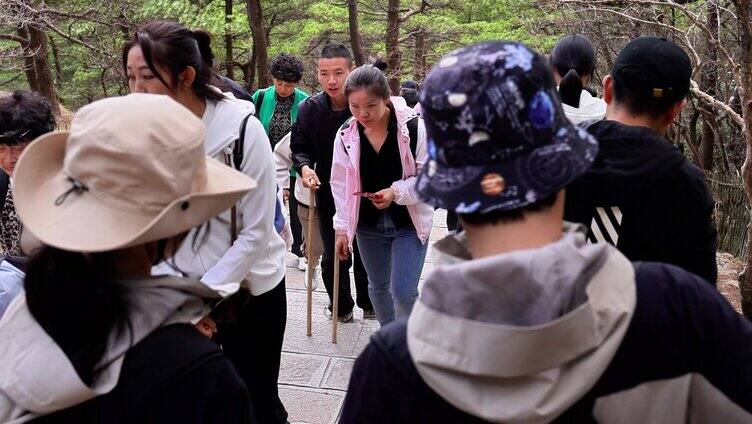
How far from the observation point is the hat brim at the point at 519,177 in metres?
1.09

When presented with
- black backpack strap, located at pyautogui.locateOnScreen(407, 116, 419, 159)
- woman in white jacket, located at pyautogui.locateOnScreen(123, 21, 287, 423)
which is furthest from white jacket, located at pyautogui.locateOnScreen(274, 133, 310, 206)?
woman in white jacket, located at pyautogui.locateOnScreen(123, 21, 287, 423)

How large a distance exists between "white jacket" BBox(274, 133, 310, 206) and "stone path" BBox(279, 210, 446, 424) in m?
0.89

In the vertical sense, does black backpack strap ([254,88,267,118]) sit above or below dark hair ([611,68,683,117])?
below

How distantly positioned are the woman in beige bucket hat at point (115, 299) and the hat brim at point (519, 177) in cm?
58

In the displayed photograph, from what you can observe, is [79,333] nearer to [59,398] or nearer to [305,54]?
[59,398]

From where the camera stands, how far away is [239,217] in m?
2.79

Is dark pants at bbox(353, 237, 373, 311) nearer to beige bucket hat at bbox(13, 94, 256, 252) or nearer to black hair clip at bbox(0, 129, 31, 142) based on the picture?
black hair clip at bbox(0, 129, 31, 142)

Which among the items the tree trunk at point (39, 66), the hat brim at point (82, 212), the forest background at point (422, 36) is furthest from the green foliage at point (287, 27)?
the hat brim at point (82, 212)

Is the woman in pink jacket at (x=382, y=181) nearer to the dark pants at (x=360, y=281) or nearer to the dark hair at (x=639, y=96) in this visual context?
the dark pants at (x=360, y=281)

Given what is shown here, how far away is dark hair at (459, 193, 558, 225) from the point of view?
1.10 meters

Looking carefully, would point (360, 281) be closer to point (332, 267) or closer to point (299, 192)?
point (332, 267)

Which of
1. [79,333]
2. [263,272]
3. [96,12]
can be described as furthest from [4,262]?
[96,12]

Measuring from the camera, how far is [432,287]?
1082mm

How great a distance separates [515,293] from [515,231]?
0.40 feet
